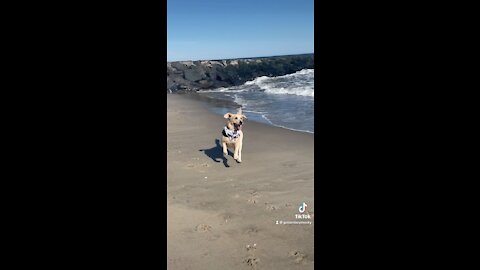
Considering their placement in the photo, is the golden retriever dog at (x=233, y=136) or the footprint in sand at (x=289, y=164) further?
the golden retriever dog at (x=233, y=136)

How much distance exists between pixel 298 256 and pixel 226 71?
63.9 ft

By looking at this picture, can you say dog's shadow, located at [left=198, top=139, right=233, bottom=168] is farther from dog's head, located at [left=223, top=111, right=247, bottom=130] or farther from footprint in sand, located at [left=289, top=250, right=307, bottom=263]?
footprint in sand, located at [left=289, top=250, right=307, bottom=263]

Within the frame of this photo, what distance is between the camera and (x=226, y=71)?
69.4 ft

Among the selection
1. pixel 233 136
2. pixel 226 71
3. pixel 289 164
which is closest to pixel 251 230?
pixel 289 164

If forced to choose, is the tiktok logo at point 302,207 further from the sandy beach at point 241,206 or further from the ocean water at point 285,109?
the ocean water at point 285,109

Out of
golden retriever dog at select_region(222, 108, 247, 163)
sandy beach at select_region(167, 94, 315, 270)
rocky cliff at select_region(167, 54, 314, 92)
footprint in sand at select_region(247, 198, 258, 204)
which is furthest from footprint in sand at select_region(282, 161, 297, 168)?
rocky cliff at select_region(167, 54, 314, 92)

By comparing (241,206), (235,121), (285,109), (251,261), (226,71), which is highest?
(226,71)

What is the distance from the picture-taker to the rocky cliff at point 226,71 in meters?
17.8

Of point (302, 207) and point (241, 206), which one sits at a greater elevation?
point (302, 207)

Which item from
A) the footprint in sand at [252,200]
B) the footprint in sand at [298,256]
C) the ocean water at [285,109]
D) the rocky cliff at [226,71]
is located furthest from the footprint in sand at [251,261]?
the rocky cliff at [226,71]

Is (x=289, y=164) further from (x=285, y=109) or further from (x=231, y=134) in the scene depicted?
(x=285, y=109)
